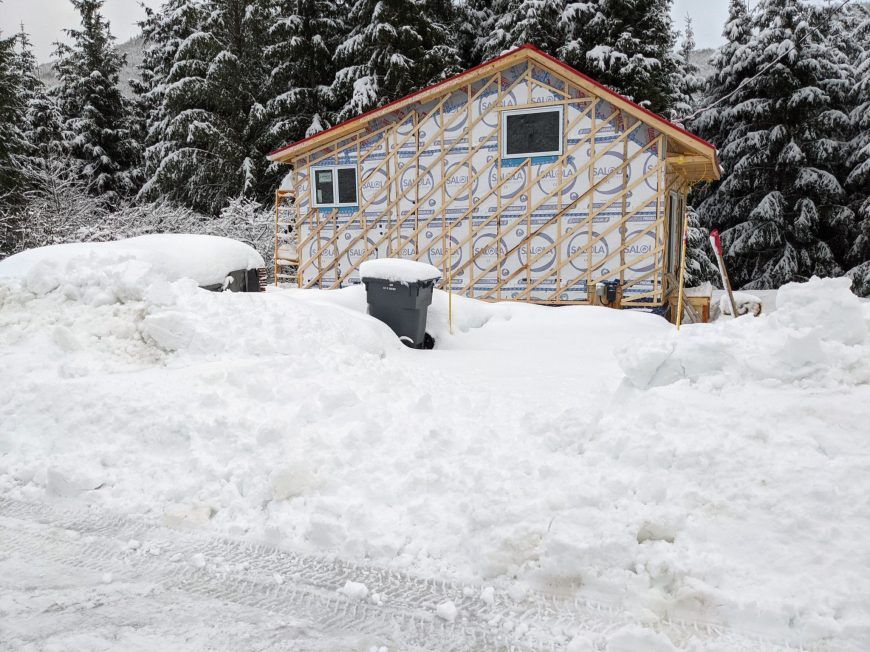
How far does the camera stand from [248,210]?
19672mm

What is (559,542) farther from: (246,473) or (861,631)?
(246,473)

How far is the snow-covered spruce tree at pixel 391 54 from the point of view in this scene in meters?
20.4

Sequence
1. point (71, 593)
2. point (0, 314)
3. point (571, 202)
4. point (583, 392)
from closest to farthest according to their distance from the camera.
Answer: point (71, 593)
point (583, 392)
point (0, 314)
point (571, 202)

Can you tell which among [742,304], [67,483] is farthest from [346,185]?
[67,483]

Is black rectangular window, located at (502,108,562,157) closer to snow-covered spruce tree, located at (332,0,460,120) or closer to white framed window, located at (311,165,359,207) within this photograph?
white framed window, located at (311,165,359,207)

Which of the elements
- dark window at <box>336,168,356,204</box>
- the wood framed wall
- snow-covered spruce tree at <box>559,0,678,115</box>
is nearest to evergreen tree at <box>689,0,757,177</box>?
snow-covered spruce tree at <box>559,0,678,115</box>

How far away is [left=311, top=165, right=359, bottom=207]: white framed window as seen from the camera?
1431 cm

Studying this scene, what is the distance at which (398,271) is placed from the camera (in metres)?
8.59

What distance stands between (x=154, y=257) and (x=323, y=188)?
751 cm

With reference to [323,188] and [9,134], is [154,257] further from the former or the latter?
[9,134]

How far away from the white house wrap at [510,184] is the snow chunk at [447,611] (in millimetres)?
9723

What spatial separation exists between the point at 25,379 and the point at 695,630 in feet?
17.3

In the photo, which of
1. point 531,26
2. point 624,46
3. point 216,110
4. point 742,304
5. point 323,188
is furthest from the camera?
point 216,110

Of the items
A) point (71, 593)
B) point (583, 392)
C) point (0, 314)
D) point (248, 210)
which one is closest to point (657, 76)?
point (248, 210)
